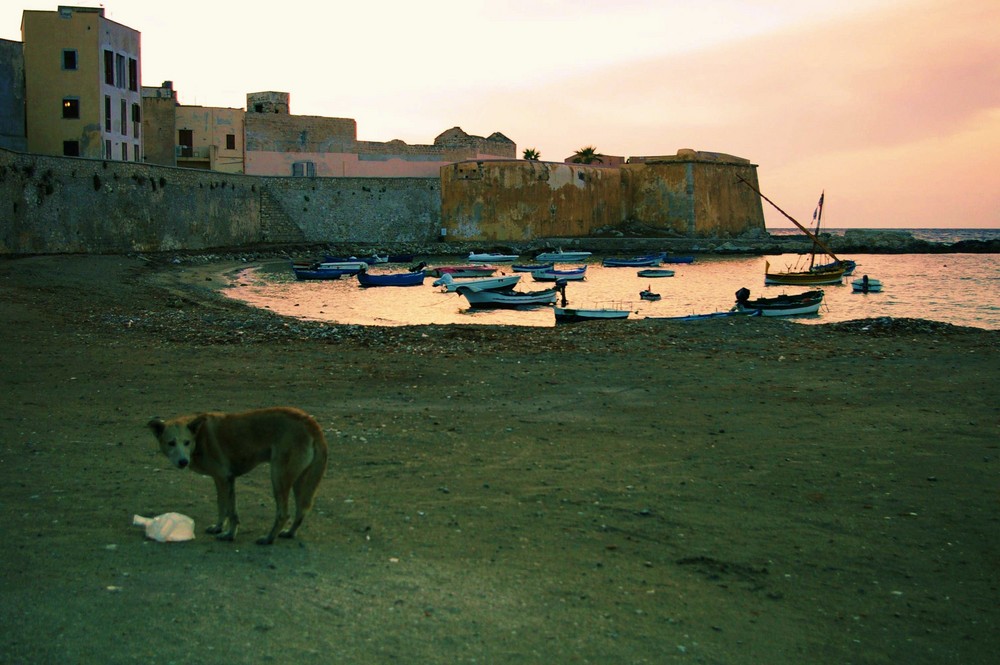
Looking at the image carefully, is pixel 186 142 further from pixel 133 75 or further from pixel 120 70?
pixel 120 70

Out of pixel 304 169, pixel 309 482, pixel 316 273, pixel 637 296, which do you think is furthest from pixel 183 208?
pixel 309 482

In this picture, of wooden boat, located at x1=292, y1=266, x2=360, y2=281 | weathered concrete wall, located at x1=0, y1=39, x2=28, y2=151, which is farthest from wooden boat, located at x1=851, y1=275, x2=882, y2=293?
weathered concrete wall, located at x1=0, y1=39, x2=28, y2=151

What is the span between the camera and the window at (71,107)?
44.3 metres

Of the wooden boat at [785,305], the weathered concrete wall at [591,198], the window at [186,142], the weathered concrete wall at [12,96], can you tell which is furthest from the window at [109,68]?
the wooden boat at [785,305]

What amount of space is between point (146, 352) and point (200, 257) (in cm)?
3320

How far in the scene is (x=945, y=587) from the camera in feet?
17.7

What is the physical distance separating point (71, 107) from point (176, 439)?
148 ft

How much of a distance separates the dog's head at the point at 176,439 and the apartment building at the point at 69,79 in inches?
1752

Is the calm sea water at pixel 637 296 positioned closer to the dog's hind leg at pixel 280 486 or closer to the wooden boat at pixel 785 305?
the wooden boat at pixel 785 305

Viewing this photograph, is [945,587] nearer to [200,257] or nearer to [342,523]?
[342,523]

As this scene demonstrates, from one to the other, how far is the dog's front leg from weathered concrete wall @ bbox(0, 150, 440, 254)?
98.3 ft

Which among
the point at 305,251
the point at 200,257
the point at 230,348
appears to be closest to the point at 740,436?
the point at 230,348

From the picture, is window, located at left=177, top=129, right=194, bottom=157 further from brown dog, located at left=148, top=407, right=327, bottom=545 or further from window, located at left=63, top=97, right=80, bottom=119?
brown dog, located at left=148, top=407, right=327, bottom=545

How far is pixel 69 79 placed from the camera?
145ft
